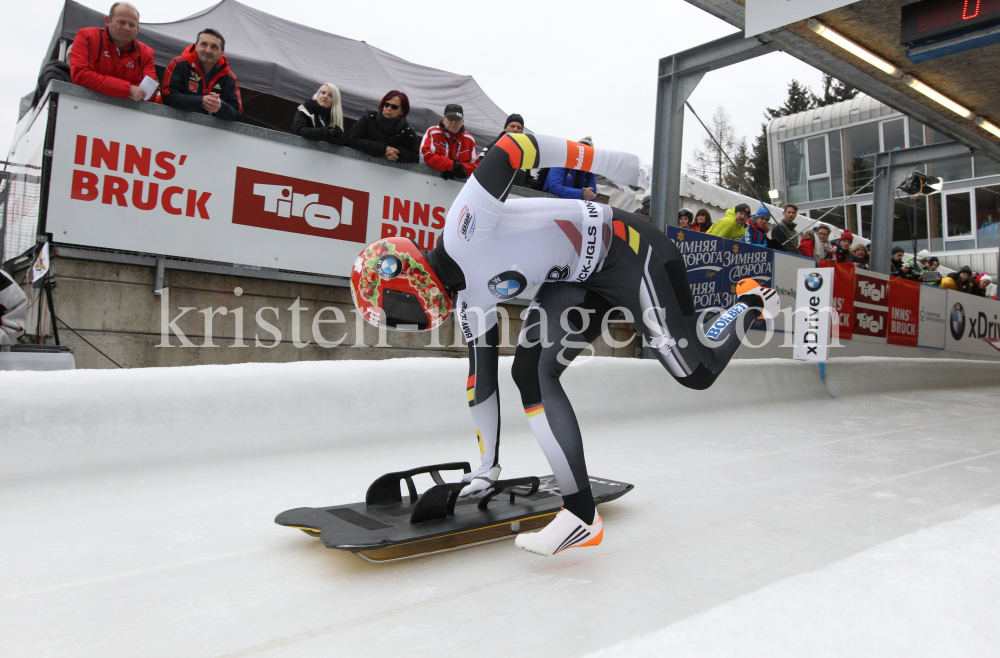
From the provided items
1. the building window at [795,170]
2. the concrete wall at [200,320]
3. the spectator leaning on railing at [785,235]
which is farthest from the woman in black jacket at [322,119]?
the building window at [795,170]

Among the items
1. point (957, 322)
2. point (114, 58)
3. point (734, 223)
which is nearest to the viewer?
point (114, 58)

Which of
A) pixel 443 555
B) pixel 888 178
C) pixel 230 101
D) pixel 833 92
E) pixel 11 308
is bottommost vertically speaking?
pixel 443 555

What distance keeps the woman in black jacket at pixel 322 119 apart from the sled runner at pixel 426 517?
3.27 m

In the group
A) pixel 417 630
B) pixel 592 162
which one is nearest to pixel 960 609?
pixel 417 630

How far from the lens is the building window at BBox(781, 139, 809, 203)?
2284 centimetres

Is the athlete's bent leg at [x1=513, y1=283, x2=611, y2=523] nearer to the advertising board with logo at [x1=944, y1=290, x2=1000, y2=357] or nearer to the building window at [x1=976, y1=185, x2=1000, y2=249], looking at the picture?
the advertising board with logo at [x1=944, y1=290, x2=1000, y2=357]

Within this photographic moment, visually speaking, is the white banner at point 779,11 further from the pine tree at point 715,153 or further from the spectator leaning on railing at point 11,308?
the pine tree at point 715,153

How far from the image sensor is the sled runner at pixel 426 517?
74.4 inches

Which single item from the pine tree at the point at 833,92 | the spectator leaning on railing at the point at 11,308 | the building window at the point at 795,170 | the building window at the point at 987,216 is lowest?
the spectator leaning on railing at the point at 11,308

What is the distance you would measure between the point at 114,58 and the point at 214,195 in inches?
40.4

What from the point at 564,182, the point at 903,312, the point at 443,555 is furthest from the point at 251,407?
the point at 903,312

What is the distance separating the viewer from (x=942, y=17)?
5129 mm

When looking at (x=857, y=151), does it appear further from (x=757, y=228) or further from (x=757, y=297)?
(x=757, y=297)

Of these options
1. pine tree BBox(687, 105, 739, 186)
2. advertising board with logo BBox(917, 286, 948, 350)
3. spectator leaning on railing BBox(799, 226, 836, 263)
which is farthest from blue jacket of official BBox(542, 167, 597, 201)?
pine tree BBox(687, 105, 739, 186)
